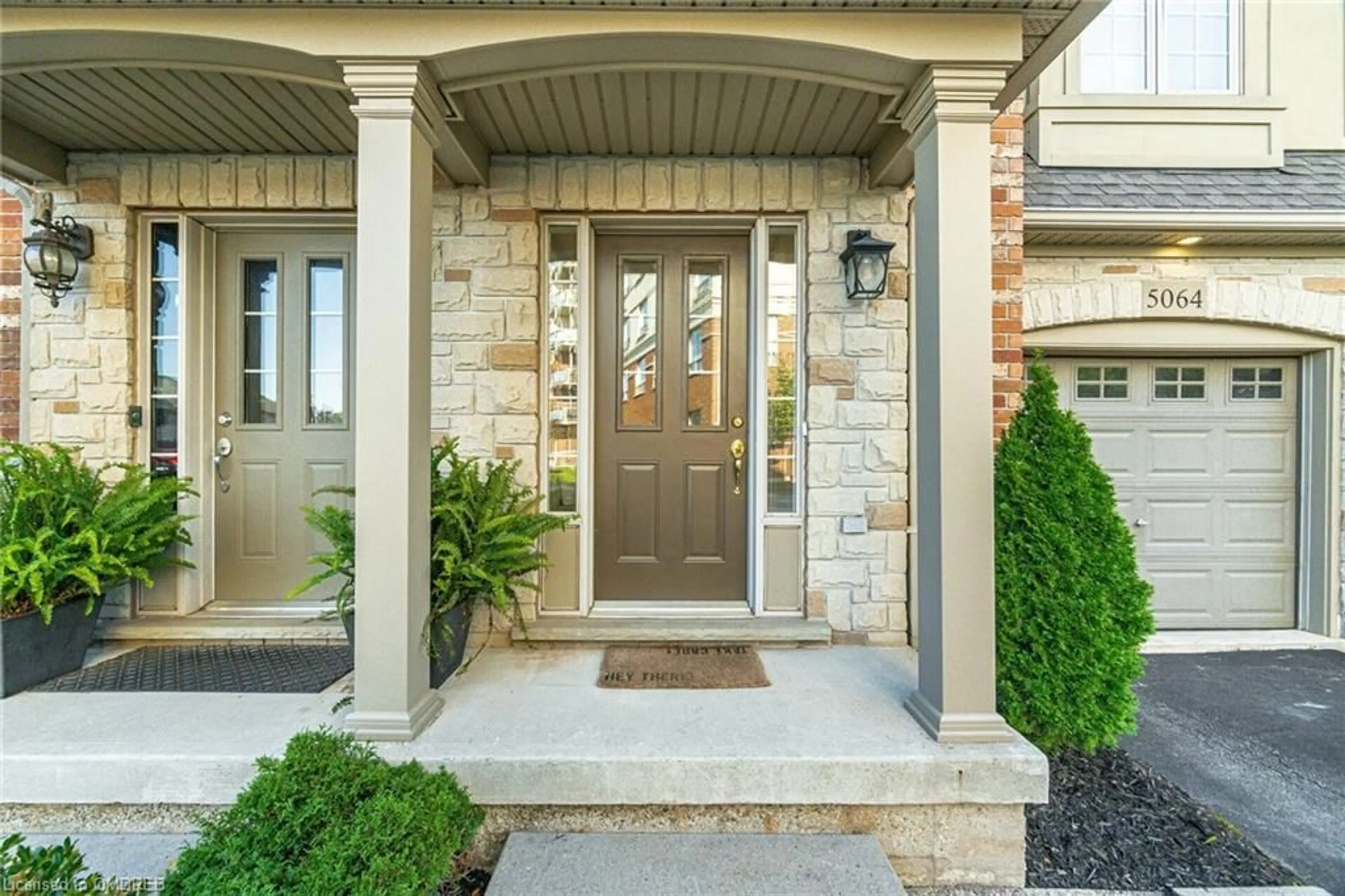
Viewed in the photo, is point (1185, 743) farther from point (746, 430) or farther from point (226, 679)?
point (226, 679)

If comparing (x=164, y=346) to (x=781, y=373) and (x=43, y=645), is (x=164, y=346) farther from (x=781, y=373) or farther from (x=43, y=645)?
(x=781, y=373)

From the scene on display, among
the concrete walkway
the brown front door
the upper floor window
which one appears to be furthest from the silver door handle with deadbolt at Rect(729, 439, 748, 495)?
the upper floor window

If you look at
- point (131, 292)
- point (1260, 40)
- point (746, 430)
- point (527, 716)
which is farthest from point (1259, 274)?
point (131, 292)

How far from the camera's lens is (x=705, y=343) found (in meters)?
3.30

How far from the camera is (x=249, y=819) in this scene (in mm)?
1544

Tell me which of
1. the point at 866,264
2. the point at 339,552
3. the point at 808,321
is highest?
the point at 866,264

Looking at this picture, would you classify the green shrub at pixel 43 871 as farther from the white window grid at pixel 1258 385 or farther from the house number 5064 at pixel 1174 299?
the white window grid at pixel 1258 385

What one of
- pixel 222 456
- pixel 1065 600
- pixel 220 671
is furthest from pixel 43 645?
pixel 1065 600

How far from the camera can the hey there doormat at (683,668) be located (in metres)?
2.53

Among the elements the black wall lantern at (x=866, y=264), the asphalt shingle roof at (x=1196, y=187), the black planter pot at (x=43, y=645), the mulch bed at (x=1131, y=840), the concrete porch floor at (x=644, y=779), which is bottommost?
the mulch bed at (x=1131, y=840)

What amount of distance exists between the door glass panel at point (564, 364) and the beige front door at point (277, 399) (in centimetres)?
102

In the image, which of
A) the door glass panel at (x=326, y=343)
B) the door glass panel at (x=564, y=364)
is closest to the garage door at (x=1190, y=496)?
the door glass panel at (x=564, y=364)

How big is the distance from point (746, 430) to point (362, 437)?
182cm

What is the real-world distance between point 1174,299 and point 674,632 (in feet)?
11.3
